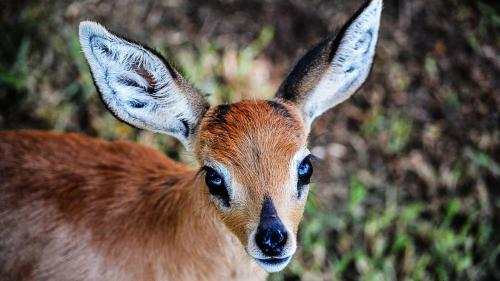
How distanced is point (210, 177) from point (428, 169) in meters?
3.52

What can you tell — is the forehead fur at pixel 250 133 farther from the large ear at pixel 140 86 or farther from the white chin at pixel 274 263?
the white chin at pixel 274 263

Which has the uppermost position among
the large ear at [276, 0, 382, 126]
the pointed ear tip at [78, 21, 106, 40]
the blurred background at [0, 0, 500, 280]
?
the pointed ear tip at [78, 21, 106, 40]

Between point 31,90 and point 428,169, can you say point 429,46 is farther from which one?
point 31,90

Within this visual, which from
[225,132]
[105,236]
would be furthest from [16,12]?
[225,132]

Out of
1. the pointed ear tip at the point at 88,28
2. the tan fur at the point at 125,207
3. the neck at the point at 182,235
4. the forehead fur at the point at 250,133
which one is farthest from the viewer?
the neck at the point at 182,235

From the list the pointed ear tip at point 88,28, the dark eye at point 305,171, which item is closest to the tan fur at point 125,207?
the dark eye at point 305,171

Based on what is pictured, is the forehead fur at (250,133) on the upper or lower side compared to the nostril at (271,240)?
upper

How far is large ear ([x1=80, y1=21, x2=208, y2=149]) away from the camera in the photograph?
3410 millimetres

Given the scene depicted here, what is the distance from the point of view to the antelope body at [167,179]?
3.48m

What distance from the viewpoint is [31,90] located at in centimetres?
641

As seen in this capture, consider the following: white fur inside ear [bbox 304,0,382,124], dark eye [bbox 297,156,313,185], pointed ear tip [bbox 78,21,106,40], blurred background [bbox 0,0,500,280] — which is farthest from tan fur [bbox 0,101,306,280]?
blurred background [bbox 0,0,500,280]

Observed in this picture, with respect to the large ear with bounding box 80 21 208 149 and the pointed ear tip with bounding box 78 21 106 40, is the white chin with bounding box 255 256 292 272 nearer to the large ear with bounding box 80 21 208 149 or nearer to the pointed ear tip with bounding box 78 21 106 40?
the large ear with bounding box 80 21 208 149

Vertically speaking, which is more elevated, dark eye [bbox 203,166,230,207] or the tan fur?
dark eye [bbox 203,166,230,207]

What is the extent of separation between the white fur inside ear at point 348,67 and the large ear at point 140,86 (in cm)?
75
